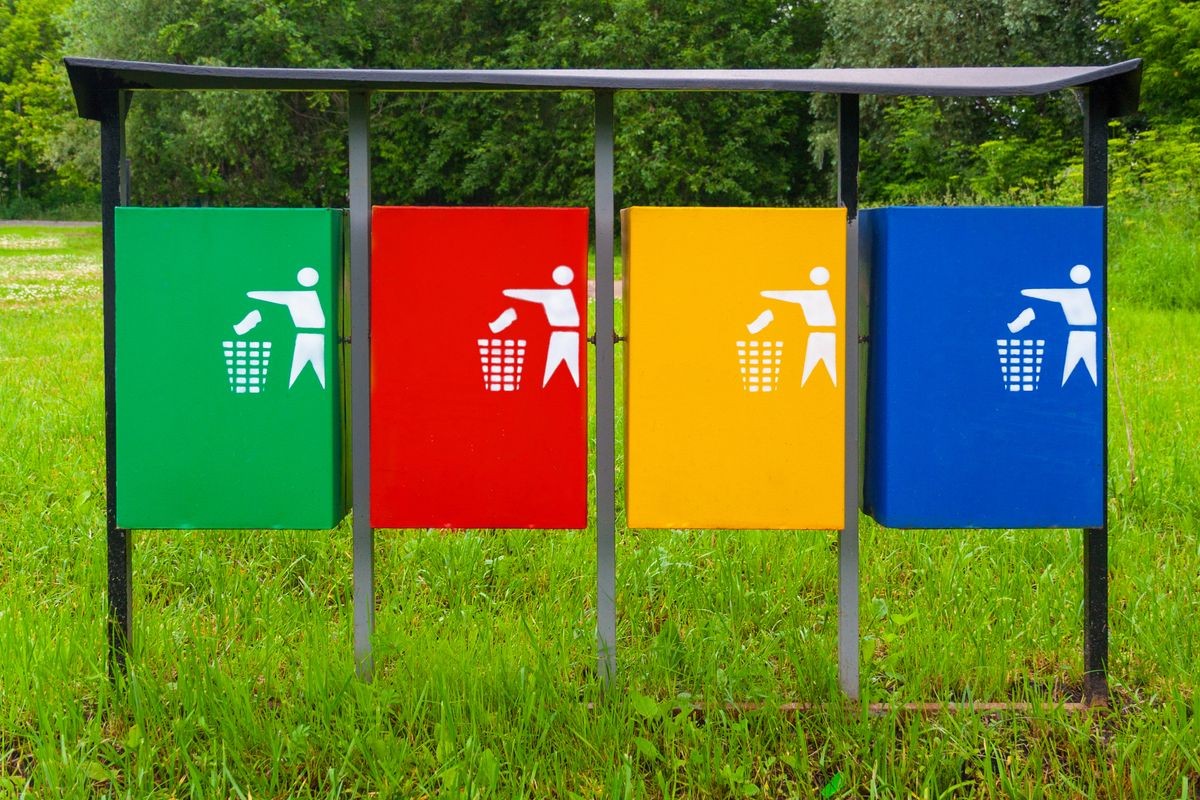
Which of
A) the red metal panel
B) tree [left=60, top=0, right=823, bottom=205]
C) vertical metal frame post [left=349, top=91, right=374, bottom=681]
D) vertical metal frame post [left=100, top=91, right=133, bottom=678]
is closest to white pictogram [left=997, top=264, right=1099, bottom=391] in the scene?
the red metal panel

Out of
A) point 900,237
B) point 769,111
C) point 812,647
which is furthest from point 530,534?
point 769,111

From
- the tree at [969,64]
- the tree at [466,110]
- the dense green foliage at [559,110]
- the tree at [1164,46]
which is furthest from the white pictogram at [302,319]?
the tree at [466,110]

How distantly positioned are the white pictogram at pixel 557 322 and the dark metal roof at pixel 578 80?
443mm

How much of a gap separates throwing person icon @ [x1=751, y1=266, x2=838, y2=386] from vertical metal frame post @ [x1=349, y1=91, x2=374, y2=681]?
0.93 m

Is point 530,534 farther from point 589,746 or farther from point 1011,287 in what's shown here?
point 1011,287

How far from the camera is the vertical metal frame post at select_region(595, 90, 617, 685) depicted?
2.79 m

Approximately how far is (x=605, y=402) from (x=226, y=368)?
89 cm

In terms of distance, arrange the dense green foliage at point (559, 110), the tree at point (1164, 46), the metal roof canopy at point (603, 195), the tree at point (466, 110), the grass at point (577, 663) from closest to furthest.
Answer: the grass at point (577, 663) < the metal roof canopy at point (603, 195) < the tree at point (1164, 46) < the dense green foliage at point (559, 110) < the tree at point (466, 110)

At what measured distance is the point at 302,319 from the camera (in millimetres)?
2740

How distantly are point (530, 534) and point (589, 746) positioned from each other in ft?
Result: 5.24

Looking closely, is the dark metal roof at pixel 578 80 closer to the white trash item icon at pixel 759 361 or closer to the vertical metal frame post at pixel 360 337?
the vertical metal frame post at pixel 360 337

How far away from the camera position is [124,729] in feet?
8.83

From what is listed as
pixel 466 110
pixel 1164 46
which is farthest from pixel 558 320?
pixel 466 110

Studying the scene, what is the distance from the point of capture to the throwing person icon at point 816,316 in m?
2.75
